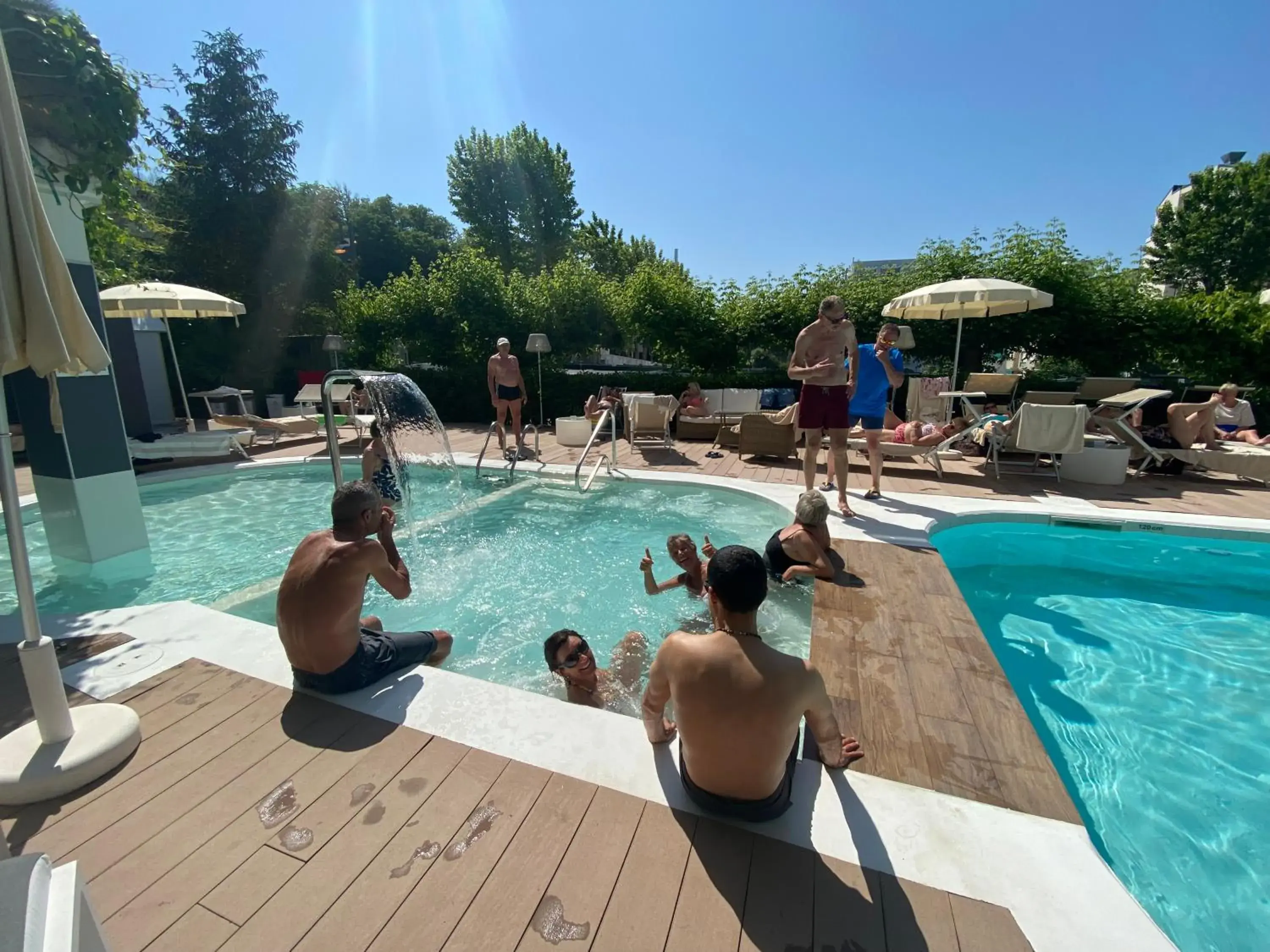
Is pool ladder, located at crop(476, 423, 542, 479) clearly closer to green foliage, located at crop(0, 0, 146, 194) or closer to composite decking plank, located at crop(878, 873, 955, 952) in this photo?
green foliage, located at crop(0, 0, 146, 194)

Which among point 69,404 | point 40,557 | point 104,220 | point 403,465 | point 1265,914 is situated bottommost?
point 1265,914

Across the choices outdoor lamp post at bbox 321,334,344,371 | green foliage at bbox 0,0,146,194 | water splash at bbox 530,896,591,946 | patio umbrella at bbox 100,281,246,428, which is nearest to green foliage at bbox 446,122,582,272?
outdoor lamp post at bbox 321,334,344,371

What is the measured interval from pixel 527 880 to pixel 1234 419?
11046mm

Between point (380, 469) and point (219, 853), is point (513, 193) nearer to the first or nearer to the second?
point (380, 469)

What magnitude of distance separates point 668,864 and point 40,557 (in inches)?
251

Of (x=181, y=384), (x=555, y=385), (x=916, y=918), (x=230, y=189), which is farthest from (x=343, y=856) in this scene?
(x=230, y=189)

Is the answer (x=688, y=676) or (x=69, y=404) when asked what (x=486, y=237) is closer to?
(x=69, y=404)

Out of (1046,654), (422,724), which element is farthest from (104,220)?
(1046,654)

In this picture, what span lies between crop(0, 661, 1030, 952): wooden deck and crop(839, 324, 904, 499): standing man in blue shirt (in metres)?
→ 4.62

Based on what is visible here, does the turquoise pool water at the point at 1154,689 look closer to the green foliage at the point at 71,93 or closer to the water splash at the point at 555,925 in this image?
the water splash at the point at 555,925

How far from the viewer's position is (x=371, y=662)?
254cm

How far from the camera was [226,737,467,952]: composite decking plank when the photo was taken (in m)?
1.42

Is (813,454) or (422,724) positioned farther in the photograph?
(813,454)

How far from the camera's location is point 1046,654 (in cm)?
387
